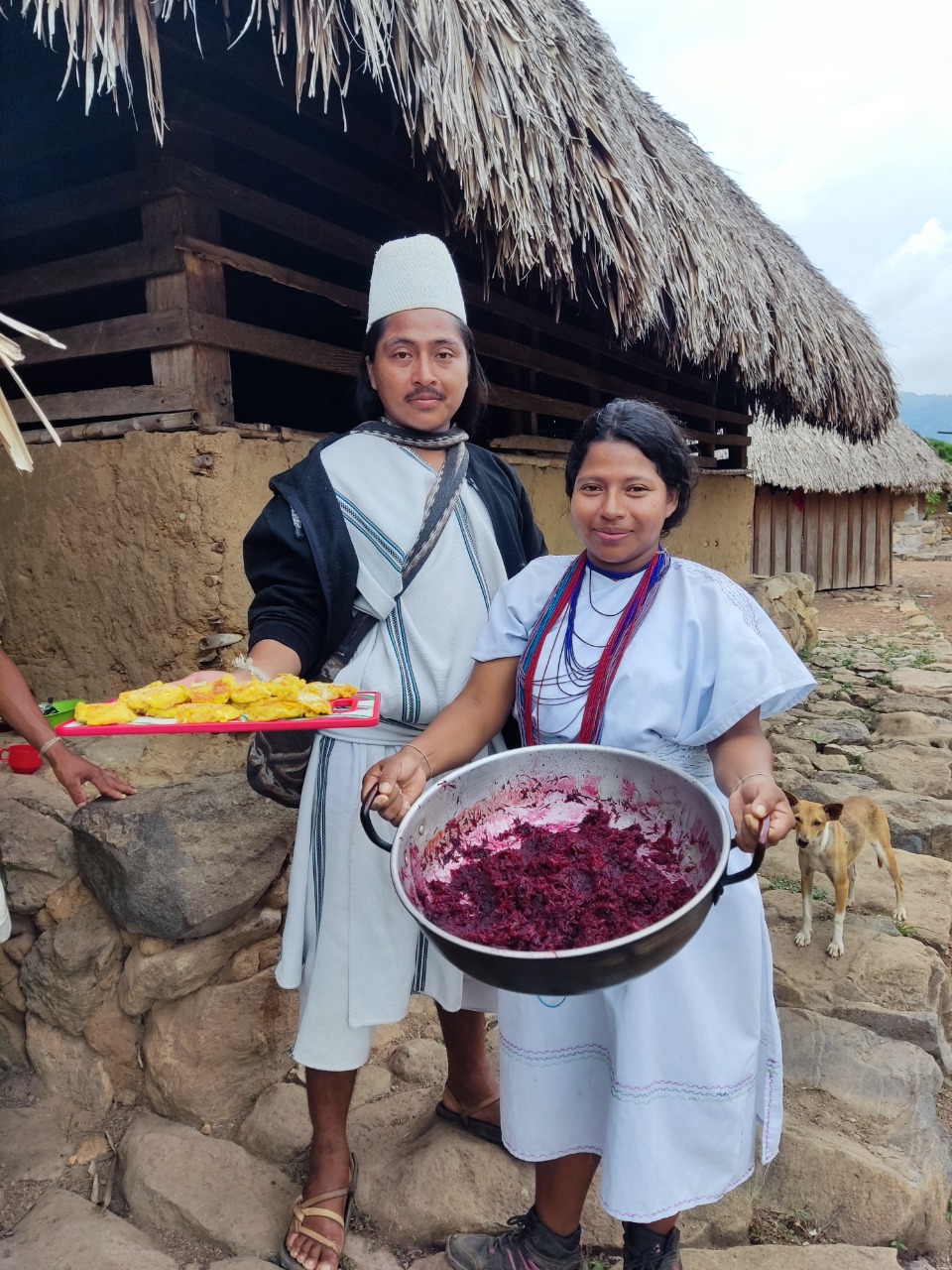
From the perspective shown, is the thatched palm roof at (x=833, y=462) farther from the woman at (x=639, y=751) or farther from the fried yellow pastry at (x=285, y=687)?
the fried yellow pastry at (x=285, y=687)

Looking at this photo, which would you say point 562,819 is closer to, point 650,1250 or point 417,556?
point 417,556

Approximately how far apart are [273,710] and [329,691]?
147 millimetres

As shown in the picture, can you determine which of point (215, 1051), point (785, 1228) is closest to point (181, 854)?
point (215, 1051)

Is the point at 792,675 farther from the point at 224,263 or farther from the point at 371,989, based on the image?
the point at 224,263

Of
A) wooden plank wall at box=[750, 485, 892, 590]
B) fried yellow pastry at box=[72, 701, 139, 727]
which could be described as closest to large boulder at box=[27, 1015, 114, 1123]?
fried yellow pastry at box=[72, 701, 139, 727]

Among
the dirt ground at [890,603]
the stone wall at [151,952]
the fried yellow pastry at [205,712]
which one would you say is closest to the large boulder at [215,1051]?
the stone wall at [151,952]

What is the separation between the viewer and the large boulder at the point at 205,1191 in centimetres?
176

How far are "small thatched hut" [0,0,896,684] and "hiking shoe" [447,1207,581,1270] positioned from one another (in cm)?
192

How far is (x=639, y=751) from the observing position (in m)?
1.45

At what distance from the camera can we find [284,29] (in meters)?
2.24

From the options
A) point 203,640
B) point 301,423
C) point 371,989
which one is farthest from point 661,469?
point 301,423

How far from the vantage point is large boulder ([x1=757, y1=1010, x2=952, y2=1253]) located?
1.84m

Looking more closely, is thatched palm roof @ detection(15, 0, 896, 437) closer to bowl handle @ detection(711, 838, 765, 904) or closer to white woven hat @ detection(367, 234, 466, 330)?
white woven hat @ detection(367, 234, 466, 330)

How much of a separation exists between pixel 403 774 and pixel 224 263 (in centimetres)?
222
